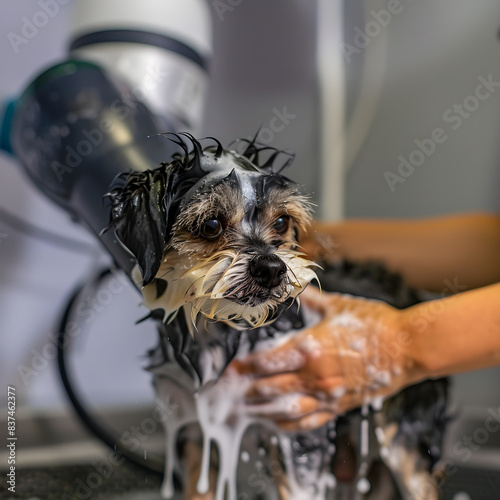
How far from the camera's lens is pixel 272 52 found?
83cm

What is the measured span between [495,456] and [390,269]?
309 millimetres

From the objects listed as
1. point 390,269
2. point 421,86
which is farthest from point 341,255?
point 421,86

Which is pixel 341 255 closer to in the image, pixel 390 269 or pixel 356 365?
pixel 390 269

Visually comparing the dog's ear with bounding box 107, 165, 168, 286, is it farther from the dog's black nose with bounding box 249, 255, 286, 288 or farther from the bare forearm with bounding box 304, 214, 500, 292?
the bare forearm with bounding box 304, 214, 500, 292

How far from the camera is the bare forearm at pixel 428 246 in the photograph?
2.49 feet
